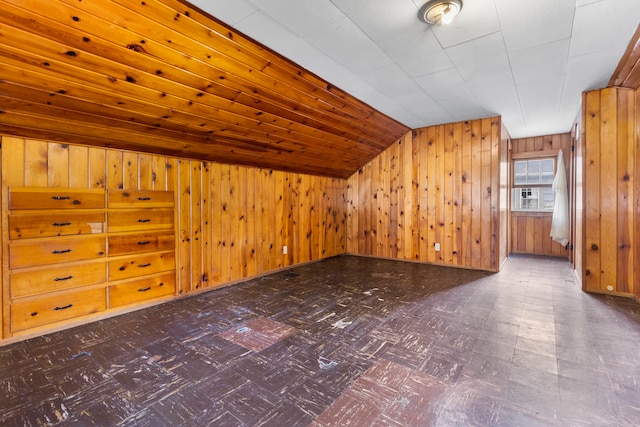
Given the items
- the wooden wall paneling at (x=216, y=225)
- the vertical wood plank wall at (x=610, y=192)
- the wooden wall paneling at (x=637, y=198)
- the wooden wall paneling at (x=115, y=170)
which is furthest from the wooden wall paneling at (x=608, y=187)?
the wooden wall paneling at (x=115, y=170)

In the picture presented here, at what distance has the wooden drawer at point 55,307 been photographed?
2.09 metres

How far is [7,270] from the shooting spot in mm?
2041

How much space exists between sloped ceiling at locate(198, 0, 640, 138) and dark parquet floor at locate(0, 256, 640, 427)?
84.0 inches

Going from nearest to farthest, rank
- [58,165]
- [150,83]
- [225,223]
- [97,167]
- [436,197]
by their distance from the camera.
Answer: [150,83] < [58,165] < [97,167] < [225,223] < [436,197]

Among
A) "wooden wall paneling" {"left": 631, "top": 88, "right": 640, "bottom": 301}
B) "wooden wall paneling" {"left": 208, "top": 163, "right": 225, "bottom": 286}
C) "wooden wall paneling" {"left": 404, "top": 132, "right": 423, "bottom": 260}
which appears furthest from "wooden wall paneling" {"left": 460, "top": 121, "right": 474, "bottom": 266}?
"wooden wall paneling" {"left": 208, "top": 163, "right": 225, "bottom": 286}

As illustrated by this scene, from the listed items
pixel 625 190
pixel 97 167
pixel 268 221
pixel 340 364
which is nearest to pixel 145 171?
pixel 97 167

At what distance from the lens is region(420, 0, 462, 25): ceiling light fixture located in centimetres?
170

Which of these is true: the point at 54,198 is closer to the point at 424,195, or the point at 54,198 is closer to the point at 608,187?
the point at 424,195

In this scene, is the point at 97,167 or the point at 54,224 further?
the point at 97,167

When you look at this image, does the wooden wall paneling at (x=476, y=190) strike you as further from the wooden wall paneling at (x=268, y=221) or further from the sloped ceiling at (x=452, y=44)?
the wooden wall paneling at (x=268, y=221)

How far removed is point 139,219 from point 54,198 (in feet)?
2.04

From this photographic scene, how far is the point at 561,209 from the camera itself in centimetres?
488

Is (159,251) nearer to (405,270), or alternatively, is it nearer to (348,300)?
(348,300)

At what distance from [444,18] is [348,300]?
2.38 m
